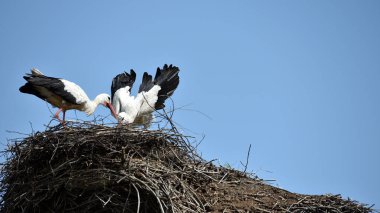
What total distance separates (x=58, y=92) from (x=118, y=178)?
3.52m

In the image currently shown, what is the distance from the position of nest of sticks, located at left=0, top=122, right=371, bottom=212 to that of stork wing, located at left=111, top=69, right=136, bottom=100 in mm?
4280

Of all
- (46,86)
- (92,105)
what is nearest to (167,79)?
(92,105)

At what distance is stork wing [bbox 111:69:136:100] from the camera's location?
36.3 ft

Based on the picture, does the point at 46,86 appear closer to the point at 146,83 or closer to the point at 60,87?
the point at 60,87

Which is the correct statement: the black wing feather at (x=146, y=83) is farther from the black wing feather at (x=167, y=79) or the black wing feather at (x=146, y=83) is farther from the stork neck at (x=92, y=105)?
the stork neck at (x=92, y=105)

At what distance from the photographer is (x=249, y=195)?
6.98m

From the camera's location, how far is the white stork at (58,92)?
30.2ft

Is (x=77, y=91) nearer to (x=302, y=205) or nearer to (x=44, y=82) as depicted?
(x=44, y=82)

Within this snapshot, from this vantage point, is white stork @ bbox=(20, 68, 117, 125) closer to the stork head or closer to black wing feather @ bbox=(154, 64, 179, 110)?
the stork head

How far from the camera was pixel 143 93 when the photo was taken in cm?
1065

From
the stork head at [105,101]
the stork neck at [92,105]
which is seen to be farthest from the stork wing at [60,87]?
the stork head at [105,101]

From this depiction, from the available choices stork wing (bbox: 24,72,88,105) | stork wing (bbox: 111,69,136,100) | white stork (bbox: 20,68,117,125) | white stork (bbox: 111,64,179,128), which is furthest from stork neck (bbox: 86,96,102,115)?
stork wing (bbox: 111,69,136,100)

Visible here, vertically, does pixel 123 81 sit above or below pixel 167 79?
below

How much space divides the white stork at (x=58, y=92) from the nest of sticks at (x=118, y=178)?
8.00 ft
